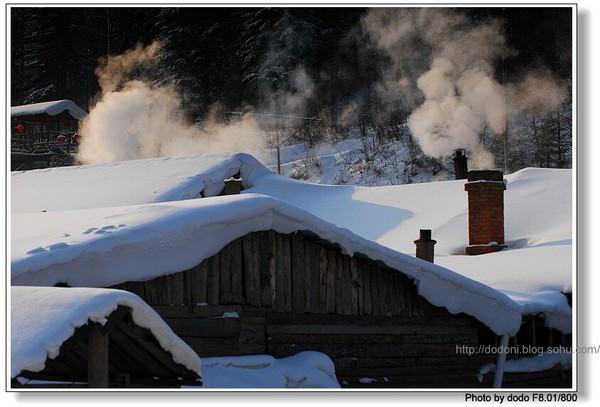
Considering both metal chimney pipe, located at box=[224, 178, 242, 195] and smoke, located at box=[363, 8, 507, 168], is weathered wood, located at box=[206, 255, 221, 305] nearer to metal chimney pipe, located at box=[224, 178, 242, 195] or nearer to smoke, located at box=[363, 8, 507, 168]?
metal chimney pipe, located at box=[224, 178, 242, 195]

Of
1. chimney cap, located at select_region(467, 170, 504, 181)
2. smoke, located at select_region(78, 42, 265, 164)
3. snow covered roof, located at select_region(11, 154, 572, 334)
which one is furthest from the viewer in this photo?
smoke, located at select_region(78, 42, 265, 164)

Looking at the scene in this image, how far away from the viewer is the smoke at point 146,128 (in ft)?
88.9

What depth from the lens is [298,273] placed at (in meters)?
10.5

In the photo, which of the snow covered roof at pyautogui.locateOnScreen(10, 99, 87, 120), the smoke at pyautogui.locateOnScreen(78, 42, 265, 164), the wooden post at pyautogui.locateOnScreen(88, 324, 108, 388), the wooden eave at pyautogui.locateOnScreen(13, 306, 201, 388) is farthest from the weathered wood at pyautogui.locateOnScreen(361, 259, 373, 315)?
the smoke at pyautogui.locateOnScreen(78, 42, 265, 164)

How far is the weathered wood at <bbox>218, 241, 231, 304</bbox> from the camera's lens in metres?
9.88

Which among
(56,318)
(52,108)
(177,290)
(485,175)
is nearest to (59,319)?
(56,318)

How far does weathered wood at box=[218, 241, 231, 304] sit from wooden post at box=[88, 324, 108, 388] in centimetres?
371

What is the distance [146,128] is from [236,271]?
2420cm

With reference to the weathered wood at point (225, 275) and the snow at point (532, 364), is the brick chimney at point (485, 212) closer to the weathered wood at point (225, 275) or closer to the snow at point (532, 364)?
the snow at point (532, 364)

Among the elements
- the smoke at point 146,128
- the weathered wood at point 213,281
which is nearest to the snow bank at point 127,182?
the smoke at point 146,128

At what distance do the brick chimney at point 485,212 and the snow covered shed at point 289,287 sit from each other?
3.24 meters

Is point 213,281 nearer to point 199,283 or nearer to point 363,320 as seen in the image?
point 199,283
